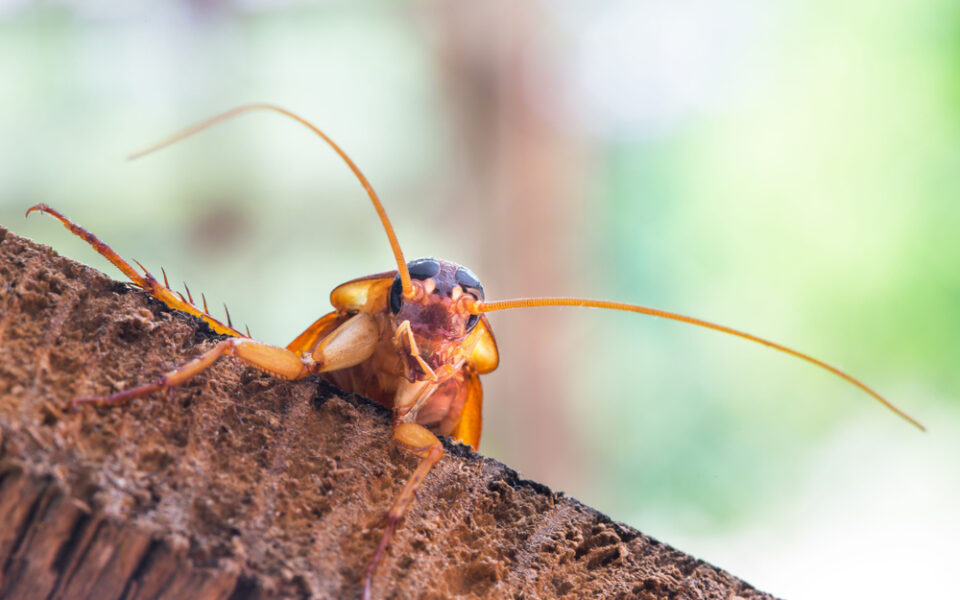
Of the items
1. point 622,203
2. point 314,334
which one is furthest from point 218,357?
point 622,203

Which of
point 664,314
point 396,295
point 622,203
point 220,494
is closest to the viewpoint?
point 220,494

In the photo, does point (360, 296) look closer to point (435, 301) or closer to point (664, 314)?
point (435, 301)

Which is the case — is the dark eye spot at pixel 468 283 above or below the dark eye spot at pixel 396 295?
above

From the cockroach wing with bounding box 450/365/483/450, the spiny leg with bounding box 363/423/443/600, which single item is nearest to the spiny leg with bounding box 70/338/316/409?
the spiny leg with bounding box 363/423/443/600

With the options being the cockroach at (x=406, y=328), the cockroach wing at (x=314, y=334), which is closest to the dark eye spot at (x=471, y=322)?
the cockroach at (x=406, y=328)

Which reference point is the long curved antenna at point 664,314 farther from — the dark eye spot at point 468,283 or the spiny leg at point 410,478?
the spiny leg at point 410,478

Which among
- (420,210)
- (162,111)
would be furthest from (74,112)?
(420,210)

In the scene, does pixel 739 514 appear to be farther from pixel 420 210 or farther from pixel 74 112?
pixel 74 112

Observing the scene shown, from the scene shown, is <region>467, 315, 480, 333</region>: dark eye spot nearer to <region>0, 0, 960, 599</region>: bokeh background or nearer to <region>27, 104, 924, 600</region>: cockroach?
<region>27, 104, 924, 600</region>: cockroach
